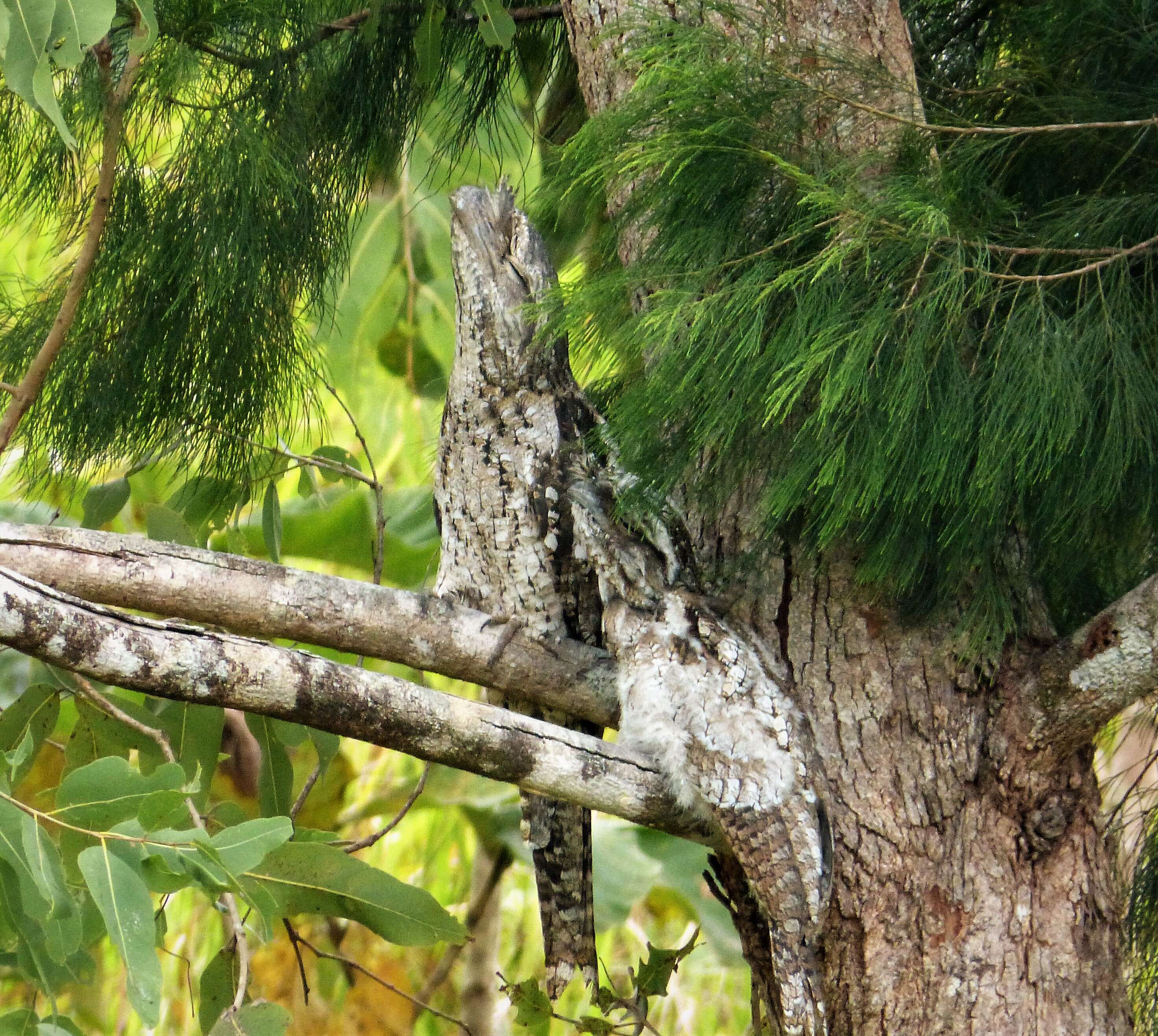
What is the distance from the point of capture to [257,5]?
1.57m

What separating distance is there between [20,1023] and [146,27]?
1.07m

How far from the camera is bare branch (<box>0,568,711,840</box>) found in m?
0.96

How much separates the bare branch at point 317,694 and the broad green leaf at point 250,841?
0.11 meters

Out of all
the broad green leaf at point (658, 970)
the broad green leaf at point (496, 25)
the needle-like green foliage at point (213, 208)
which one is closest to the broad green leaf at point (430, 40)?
the needle-like green foliage at point (213, 208)

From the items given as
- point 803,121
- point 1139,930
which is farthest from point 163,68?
point 1139,930

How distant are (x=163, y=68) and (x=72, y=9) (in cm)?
51

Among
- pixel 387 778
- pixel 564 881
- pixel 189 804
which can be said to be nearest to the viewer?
pixel 189 804

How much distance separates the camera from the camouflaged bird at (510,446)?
164 cm

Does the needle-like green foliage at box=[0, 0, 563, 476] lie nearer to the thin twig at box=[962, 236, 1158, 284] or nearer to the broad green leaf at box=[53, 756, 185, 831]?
the broad green leaf at box=[53, 756, 185, 831]

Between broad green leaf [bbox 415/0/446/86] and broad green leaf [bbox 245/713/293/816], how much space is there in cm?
98

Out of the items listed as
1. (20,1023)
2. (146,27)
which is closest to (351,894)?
(20,1023)

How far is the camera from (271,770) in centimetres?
162

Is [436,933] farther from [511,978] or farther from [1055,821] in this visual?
[511,978]

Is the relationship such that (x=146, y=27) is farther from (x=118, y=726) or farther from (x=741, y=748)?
(x=741, y=748)
